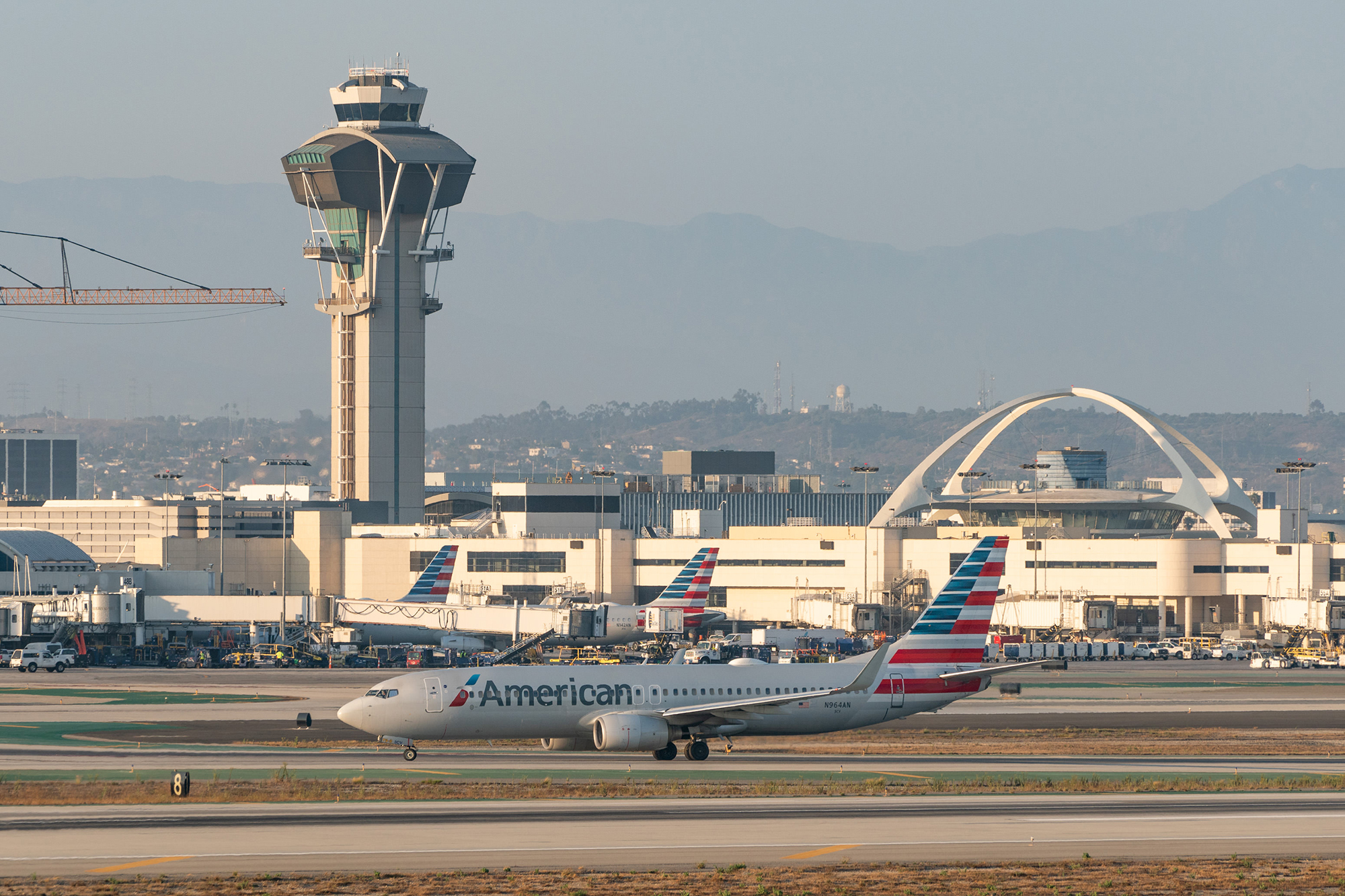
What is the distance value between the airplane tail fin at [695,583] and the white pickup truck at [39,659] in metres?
45.4

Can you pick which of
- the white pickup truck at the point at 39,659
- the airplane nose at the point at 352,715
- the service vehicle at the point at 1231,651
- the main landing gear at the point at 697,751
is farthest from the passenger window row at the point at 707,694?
the service vehicle at the point at 1231,651

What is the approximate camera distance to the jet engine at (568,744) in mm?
63344

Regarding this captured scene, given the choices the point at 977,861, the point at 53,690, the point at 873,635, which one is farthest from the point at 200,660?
the point at 977,861

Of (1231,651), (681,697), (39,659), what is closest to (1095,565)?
(1231,651)

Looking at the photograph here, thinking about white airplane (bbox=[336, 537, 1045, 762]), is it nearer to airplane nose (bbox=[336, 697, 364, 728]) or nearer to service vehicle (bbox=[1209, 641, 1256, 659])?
airplane nose (bbox=[336, 697, 364, 728])

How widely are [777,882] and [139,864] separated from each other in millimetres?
13736

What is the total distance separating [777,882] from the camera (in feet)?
119

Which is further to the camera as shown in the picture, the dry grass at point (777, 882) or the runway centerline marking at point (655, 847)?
the runway centerline marking at point (655, 847)

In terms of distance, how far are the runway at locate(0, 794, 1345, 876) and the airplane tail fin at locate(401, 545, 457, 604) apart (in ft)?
363

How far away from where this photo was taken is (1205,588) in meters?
180

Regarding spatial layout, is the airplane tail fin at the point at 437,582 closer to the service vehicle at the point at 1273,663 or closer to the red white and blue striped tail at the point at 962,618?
the service vehicle at the point at 1273,663

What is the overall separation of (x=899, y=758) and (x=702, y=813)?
19.4 metres

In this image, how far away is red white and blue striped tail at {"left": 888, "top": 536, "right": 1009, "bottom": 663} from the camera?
6662 centimetres

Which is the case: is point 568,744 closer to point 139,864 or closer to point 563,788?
point 563,788
